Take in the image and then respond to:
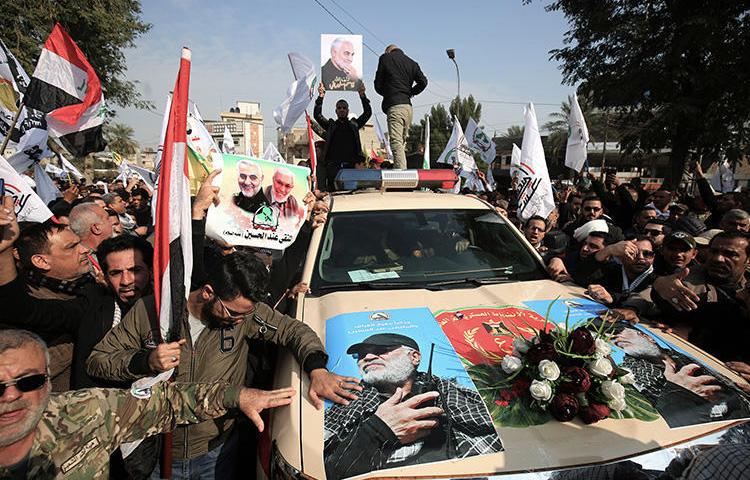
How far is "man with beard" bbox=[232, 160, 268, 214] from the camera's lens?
331cm

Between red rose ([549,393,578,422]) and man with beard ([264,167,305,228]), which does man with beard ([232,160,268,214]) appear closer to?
man with beard ([264,167,305,228])

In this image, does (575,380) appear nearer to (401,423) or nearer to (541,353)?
(541,353)

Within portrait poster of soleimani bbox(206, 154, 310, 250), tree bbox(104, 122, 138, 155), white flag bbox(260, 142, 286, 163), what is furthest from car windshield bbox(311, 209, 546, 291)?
tree bbox(104, 122, 138, 155)

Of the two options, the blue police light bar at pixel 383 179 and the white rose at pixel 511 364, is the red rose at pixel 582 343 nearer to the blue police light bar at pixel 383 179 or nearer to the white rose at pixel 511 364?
the white rose at pixel 511 364

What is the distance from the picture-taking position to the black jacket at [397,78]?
18.2 feet

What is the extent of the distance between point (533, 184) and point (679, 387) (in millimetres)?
3377

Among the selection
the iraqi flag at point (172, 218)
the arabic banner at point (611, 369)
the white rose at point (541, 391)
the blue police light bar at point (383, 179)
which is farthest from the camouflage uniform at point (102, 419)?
the blue police light bar at point (383, 179)

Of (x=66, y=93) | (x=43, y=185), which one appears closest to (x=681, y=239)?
(x=66, y=93)

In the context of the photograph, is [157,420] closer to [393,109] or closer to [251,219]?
[251,219]

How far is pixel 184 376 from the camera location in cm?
215

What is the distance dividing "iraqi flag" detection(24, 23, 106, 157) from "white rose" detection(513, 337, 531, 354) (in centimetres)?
520

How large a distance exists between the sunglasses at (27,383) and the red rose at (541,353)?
189 cm

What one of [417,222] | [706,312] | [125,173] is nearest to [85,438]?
[417,222]

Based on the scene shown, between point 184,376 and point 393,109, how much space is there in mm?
4395
